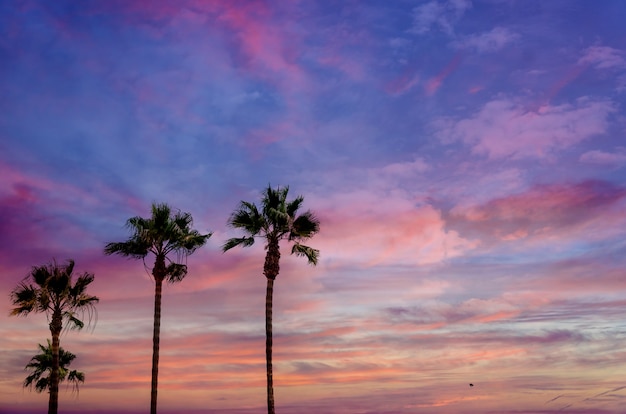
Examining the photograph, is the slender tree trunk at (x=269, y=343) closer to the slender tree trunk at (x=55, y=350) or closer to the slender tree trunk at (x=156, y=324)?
the slender tree trunk at (x=156, y=324)

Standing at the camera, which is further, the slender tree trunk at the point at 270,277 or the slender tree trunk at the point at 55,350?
the slender tree trunk at the point at 55,350

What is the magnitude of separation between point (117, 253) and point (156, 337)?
767 centimetres

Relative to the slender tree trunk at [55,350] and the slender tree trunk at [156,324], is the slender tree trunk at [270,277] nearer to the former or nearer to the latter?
the slender tree trunk at [156,324]

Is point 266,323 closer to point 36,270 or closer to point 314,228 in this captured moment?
point 314,228

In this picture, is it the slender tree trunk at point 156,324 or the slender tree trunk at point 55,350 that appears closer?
the slender tree trunk at point 156,324

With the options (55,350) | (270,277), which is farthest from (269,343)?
(55,350)

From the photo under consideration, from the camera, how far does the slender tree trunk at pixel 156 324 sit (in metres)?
48.6

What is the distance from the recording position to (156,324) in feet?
168

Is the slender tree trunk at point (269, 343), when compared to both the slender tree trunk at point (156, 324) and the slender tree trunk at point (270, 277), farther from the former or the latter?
the slender tree trunk at point (156, 324)

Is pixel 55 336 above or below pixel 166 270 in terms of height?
below

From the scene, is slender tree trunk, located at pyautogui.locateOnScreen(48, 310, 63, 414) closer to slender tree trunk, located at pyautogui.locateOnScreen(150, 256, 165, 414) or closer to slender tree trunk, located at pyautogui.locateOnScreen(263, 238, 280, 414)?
slender tree trunk, located at pyautogui.locateOnScreen(150, 256, 165, 414)

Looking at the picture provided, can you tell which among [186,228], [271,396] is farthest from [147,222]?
[271,396]

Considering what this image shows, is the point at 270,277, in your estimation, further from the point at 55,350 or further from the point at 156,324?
the point at 55,350

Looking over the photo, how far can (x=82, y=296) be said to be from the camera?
5869 cm
